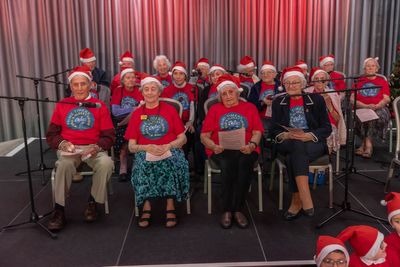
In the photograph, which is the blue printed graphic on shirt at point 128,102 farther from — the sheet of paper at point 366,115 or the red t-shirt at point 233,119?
the sheet of paper at point 366,115

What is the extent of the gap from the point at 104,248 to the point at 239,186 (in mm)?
1041

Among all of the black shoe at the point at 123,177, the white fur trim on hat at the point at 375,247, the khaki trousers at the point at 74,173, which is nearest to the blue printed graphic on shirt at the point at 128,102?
the black shoe at the point at 123,177

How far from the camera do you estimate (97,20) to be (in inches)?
216

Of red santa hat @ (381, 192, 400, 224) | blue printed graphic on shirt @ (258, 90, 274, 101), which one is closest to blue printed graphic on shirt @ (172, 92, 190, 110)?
blue printed graphic on shirt @ (258, 90, 274, 101)

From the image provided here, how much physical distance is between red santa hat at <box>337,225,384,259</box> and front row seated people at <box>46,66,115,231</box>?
6.19 feet

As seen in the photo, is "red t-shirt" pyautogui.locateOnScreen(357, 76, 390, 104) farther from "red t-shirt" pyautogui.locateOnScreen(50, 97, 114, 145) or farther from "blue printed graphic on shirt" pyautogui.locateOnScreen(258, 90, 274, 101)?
"red t-shirt" pyautogui.locateOnScreen(50, 97, 114, 145)

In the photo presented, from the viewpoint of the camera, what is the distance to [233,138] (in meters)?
3.18

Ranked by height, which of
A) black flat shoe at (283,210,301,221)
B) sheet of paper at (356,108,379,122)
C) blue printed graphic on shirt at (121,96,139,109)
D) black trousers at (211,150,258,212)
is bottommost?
black flat shoe at (283,210,301,221)

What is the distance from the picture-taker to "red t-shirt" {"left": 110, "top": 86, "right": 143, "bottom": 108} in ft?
13.5

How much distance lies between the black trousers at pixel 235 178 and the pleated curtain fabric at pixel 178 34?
9.69ft

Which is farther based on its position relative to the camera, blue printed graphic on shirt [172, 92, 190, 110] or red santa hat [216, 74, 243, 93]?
blue printed graphic on shirt [172, 92, 190, 110]

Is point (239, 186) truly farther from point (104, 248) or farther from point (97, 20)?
point (97, 20)

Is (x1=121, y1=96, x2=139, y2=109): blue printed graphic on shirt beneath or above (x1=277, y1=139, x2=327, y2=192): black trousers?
above

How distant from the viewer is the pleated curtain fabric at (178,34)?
5.43m
